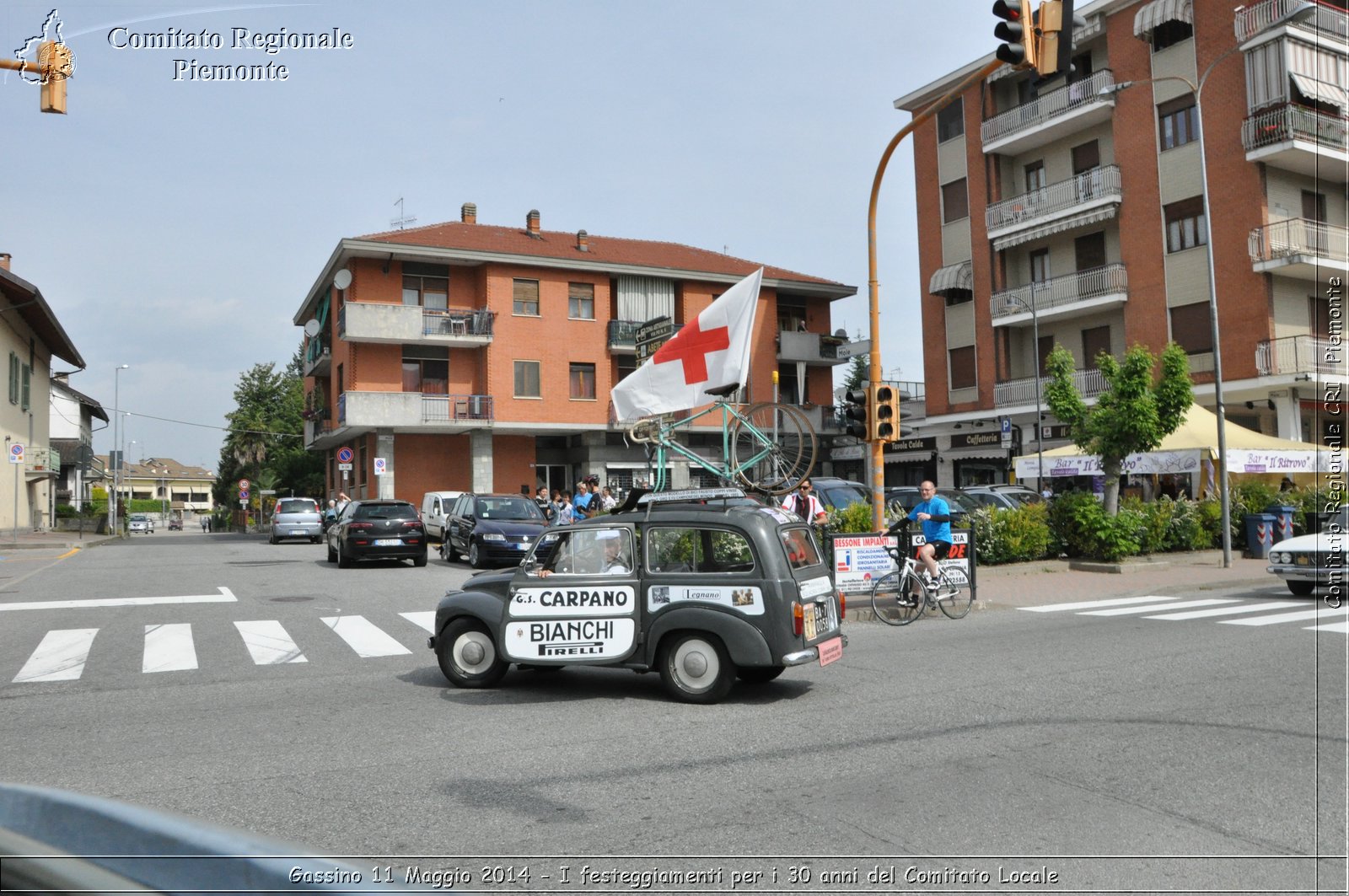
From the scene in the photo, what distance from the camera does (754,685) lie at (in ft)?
27.9

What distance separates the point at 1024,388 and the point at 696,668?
103 feet

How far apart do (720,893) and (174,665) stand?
7.70 m

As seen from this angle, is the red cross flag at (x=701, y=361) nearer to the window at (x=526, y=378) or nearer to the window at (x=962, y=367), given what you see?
the window at (x=526, y=378)

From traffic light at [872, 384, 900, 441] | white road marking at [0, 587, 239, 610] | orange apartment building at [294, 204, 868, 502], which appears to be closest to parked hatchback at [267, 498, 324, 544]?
orange apartment building at [294, 204, 868, 502]

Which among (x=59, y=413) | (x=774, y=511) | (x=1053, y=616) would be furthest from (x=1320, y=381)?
(x=59, y=413)

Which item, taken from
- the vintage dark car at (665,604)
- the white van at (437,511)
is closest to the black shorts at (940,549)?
the vintage dark car at (665,604)

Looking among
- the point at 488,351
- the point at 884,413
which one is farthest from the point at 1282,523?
the point at 488,351

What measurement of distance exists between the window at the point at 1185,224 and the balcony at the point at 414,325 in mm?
23775

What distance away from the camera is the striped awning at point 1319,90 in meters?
27.8

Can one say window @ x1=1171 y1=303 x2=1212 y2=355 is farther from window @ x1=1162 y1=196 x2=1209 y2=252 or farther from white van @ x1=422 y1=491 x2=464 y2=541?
white van @ x1=422 y1=491 x2=464 y2=541

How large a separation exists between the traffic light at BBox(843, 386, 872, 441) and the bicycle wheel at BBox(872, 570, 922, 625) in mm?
2244

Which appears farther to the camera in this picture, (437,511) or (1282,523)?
(437,511)

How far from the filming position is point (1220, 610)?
13484 mm

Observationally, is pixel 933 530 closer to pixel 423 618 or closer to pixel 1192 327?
pixel 423 618
